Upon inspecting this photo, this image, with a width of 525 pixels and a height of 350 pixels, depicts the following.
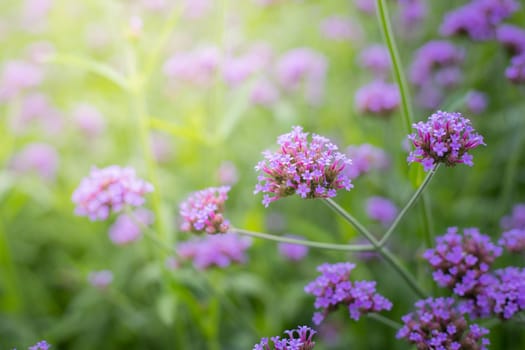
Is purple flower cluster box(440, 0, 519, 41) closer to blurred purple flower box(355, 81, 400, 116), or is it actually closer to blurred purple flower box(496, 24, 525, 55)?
blurred purple flower box(496, 24, 525, 55)

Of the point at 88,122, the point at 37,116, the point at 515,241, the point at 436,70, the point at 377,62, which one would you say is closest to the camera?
the point at 515,241

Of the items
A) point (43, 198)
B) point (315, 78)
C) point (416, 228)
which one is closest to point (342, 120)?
point (315, 78)

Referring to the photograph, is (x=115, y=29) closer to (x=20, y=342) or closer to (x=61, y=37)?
(x=20, y=342)

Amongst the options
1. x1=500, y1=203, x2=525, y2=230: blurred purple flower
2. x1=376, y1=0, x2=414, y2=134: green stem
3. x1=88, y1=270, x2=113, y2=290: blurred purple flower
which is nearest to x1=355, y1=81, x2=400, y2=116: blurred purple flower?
Result: x1=500, y1=203, x2=525, y2=230: blurred purple flower

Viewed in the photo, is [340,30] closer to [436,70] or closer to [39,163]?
[436,70]

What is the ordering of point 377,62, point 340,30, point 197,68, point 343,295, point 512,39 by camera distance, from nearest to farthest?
point 343,295 < point 512,39 < point 197,68 < point 377,62 < point 340,30

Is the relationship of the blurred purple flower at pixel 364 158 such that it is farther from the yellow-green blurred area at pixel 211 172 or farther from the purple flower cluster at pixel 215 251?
the purple flower cluster at pixel 215 251

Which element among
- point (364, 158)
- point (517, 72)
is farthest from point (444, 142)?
point (364, 158)
